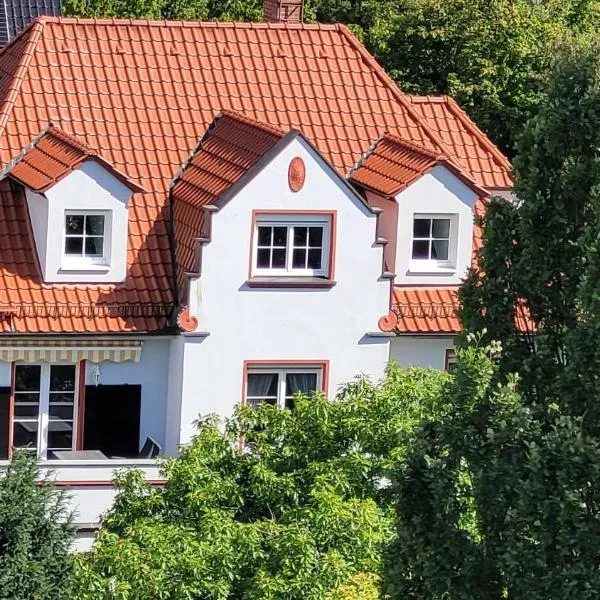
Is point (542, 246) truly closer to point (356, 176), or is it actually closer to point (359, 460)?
point (359, 460)

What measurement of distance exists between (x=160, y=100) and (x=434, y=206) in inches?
247

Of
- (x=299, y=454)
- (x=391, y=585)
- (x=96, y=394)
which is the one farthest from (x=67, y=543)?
(x=391, y=585)

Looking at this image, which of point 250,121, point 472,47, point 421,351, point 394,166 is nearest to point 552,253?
point 421,351

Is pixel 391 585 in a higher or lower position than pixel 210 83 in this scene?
lower

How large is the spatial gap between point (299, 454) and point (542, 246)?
371 inches

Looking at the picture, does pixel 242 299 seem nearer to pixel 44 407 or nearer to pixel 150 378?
pixel 150 378

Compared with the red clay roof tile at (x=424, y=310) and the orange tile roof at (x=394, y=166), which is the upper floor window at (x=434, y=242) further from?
the orange tile roof at (x=394, y=166)

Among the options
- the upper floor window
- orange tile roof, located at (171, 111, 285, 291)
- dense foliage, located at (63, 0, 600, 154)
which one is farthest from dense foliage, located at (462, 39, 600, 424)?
dense foliage, located at (63, 0, 600, 154)

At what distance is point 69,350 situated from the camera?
3922 cm

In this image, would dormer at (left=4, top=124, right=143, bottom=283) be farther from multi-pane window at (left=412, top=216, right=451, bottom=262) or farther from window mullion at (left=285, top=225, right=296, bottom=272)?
multi-pane window at (left=412, top=216, right=451, bottom=262)

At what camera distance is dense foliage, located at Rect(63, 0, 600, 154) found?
2357 inches

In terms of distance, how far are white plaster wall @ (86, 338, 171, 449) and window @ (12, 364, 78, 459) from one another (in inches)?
20.6

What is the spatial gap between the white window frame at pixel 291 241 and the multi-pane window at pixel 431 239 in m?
2.58

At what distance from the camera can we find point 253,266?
129 ft
